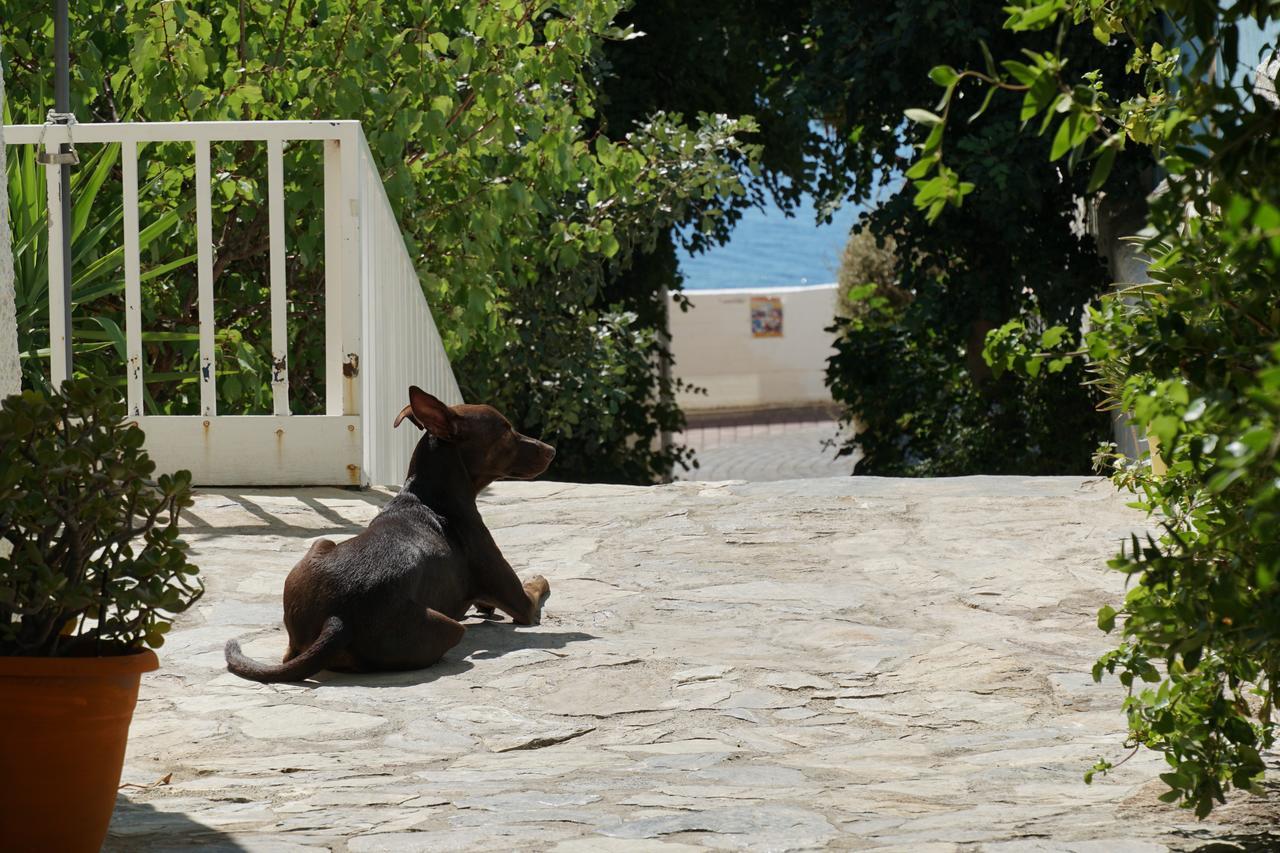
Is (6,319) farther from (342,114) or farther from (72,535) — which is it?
(342,114)

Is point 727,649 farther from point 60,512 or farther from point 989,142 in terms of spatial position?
point 989,142

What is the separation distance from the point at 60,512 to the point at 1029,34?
9244 mm

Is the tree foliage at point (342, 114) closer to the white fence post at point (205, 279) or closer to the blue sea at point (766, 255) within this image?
the white fence post at point (205, 279)

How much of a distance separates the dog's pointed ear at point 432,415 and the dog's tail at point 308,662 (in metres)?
0.78

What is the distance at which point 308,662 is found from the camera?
379cm

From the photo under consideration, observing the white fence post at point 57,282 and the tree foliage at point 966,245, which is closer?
the white fence post at point 57,282

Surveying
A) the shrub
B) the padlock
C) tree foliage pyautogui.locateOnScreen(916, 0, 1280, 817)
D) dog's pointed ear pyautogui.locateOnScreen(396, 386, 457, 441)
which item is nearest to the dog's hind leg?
dog's pointed ear pyautogui.locateOnScreen(396, 386, 457, 441)

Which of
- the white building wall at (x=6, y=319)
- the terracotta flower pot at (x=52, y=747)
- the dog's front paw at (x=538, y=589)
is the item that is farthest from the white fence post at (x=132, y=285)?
the terracotta flower pot at (x=52, y=747)

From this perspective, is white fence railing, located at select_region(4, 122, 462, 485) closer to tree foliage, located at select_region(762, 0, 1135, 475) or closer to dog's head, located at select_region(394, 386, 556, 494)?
dog's head, located at select_region(394, 386, 556, 494)

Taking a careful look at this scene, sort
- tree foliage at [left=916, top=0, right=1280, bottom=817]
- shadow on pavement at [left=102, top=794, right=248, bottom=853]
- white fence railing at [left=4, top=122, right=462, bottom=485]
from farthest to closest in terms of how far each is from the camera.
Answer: white fence railing at [left=4, top=122, right=462, bottom=485] < shadow on pavement at [left=102, top=794, right=248, bottom=853] < tree foliage at [left=916, top=0, right=1280, bottom=817]

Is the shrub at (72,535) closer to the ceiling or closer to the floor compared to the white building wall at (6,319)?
closer to the floor

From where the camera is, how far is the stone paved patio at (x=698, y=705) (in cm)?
265

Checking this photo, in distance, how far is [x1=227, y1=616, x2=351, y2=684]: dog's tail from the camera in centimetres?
379

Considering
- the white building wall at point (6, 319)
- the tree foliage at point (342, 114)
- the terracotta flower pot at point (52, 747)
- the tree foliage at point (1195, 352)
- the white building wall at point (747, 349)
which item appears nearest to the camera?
the tree foliage at point (1195, 352)
